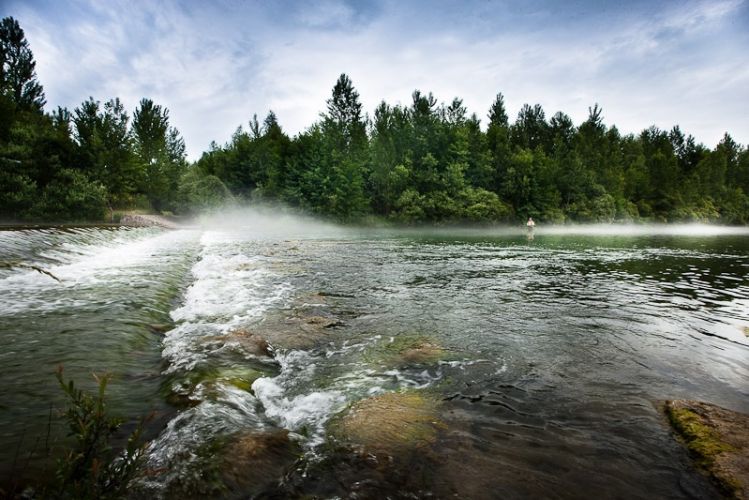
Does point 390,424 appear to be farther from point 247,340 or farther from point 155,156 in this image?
point 155,156

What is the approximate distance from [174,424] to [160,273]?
30.9 ft

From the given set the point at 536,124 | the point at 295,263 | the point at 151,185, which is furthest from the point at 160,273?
the point at 536,124

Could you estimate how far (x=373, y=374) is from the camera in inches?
191

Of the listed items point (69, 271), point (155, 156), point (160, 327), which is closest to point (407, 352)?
point (160, 327)

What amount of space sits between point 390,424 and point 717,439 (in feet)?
9.71

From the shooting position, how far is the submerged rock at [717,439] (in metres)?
2.80

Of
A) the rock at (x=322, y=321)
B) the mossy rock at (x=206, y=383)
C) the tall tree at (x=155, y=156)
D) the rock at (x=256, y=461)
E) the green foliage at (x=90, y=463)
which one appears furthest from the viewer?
the tall tree at (x=155, y=156)

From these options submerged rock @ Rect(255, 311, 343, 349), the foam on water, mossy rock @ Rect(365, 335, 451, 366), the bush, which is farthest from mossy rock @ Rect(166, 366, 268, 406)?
the bush

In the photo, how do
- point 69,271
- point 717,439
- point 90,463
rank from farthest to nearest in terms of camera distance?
1. point 69,271
2. point 717,439
3. point 90,463

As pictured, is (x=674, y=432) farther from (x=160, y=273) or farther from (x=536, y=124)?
(x=536, y=124)

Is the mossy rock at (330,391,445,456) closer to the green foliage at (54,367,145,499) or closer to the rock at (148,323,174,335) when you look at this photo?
the green foliage at (54,367,145,499)

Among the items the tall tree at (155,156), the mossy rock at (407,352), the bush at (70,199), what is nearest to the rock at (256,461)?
the mossy rock at (407,352)

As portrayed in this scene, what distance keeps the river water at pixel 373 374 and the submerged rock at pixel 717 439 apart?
140 millimetres

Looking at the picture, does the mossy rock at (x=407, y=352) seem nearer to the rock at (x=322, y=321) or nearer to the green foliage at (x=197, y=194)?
the rock at (x=322, y=321)
